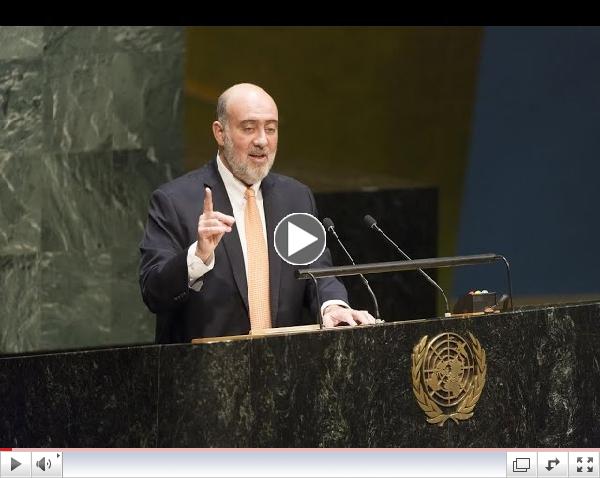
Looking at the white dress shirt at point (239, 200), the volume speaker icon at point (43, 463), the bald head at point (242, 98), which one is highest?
the bald head at point (242, 98)

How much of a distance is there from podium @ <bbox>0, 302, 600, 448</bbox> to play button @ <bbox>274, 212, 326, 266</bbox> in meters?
0.37

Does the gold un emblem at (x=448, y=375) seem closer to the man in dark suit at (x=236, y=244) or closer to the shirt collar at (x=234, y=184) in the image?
the man in dark suit at (x=236, y=244)

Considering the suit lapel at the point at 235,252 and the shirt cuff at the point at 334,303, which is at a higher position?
the suit lapel at the point at 235,252

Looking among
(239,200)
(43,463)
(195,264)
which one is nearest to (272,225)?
(239,200)

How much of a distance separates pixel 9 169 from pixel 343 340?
3489 mm

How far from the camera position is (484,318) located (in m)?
4.28

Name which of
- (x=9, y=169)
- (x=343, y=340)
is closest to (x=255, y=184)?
(x=343, y=340)

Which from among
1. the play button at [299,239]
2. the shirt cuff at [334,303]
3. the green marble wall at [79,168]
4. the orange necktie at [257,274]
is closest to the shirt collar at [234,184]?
the orange necktie at [257,274]

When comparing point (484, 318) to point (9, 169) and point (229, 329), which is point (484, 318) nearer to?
point (229, 329)

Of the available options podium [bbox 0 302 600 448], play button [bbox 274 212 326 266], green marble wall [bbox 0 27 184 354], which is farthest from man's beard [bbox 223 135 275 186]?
green marble wall [bbox 0 27 184 354]

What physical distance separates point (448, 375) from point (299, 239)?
A: 617mm

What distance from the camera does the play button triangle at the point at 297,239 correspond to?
4.33 meters

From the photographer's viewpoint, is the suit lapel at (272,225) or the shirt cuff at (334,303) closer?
the shirt cuff at (334,303)

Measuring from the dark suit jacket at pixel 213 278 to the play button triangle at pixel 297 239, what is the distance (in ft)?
1.63
